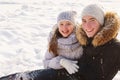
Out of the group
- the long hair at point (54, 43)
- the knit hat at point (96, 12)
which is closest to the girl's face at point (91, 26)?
the knit hat at point (96, 12)

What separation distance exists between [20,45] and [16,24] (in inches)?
68.1

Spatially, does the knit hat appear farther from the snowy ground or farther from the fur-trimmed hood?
the snowy ground

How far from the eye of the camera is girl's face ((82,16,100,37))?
2633 millimetres

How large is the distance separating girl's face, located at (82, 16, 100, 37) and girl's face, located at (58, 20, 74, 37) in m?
0.27

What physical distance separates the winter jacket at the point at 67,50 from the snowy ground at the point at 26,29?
75cm

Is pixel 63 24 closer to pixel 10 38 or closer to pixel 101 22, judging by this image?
pixel 101 22

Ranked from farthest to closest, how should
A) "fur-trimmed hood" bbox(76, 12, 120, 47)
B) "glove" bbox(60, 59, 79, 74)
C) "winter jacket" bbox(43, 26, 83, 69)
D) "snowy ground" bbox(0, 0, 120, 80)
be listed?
1. "snowy ground" bbox(0, 0, 120, 80)
2. "winter jacket" bbox(43, 26, 83, 69)
3. "glove" bbox(60, 59, 79, 74)
4. "fur-trimmed hood" bbox(76, 12, 120, 47)

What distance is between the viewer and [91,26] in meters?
2.63

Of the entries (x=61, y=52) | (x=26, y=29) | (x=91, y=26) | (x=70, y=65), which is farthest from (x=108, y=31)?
(x=26, y=29)

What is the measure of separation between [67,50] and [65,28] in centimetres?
19

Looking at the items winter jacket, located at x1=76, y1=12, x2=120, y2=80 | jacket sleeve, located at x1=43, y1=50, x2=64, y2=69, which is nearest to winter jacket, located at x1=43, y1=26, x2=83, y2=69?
jacket sleeve, located at x1=43, y1=50, x2=64, y2=69

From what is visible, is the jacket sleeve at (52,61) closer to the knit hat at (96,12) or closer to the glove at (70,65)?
the glove at (70,65)

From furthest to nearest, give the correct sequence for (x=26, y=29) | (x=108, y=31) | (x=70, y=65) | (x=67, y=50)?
1. (x=26, y=29)
2. (x=67, y=50)
3. (x=70, y=65)
4. (x=108, y=31)

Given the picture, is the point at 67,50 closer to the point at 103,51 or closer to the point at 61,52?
the point at 61,52
